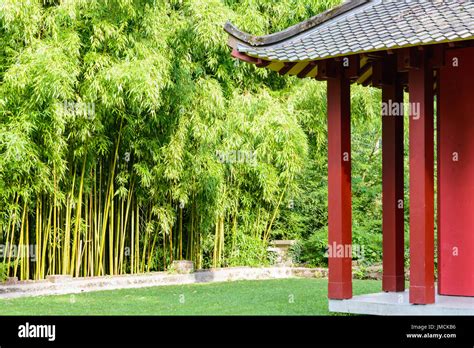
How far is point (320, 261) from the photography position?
13.7 metres

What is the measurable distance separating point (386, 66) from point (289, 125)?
3.61 m

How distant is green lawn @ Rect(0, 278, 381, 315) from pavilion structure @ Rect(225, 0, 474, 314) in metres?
1.05

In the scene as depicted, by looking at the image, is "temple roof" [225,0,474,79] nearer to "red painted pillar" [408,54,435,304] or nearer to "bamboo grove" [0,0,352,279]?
"red painted pillar" [408,54,435,304]

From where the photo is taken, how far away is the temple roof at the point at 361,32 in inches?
277

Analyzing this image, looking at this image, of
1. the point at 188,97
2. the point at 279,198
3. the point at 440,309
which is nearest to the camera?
the point at 440,309

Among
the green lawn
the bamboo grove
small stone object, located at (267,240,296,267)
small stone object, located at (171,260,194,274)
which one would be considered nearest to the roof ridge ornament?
the bamboo grove

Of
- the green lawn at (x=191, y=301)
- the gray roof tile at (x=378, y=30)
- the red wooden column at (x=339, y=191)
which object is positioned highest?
the gray roof tile at (x=378, y=30)

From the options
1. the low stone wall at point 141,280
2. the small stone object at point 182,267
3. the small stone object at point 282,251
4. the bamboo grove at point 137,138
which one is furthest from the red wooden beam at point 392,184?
the small stone object at point 282,251

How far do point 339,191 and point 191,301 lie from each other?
2329 mm

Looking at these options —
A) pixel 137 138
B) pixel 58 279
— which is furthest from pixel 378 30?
pixel 58 279

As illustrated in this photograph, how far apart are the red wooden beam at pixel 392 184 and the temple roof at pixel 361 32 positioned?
701 millimetres

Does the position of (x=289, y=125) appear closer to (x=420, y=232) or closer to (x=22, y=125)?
(x=22, y=125)

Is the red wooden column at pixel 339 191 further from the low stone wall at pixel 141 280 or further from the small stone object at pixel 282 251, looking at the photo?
the small stone object at pixel 282 251
